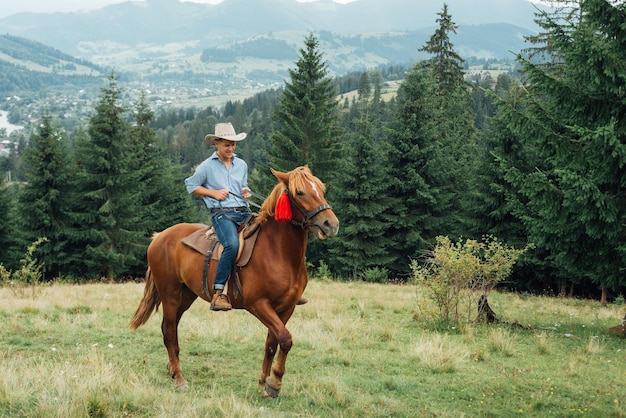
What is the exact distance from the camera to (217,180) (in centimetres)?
718

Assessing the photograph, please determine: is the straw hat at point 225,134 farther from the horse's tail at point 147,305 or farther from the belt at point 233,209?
the horse's tail at point 147,305

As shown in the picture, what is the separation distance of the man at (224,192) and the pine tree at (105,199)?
28411 mm

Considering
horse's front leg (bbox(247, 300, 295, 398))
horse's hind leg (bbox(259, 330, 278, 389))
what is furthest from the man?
horse's hind leg (bbox(259, 330, 278, 389))

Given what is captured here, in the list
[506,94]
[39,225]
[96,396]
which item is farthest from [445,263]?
[39,225]

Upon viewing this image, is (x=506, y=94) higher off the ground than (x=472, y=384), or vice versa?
(x=506, y=94)

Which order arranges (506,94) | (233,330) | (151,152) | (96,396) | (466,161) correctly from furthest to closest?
(151,152), (466,161), (506,94), (233,330), (96,396)

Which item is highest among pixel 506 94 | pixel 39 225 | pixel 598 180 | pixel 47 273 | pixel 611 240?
pixel 506 94

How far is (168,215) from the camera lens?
4200 cm

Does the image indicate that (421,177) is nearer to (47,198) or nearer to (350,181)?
(350,181)

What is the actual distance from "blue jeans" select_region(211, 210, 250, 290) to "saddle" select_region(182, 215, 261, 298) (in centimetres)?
9

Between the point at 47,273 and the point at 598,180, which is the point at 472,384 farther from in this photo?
the point at 47,273

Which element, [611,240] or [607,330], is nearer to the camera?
[611,240]

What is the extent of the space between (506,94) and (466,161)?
1187cm

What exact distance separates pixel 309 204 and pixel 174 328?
118 inches
